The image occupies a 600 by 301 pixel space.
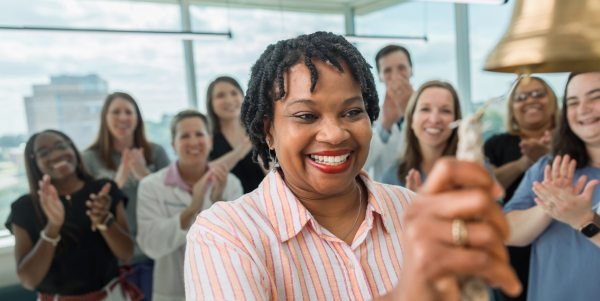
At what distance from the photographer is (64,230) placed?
7.65ft

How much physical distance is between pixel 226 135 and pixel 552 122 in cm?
205

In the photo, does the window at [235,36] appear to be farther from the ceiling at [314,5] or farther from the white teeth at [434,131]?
the white teeth at [434,131]

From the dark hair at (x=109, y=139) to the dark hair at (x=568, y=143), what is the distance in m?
2.43

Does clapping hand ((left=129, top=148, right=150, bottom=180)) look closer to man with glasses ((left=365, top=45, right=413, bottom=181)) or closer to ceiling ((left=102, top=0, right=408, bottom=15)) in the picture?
man with glasses ((left=365, top=45, right=413, bottom=181))

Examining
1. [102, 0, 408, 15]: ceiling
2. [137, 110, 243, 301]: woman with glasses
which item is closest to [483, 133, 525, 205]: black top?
[137, 110, 243, 301]: woman with glasses

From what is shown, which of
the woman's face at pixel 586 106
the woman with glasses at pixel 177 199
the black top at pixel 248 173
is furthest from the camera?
the black top at pixel 248 173

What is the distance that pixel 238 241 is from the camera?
0.90 m

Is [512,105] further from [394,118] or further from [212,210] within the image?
[212,210]

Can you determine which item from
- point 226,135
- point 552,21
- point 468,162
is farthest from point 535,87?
point 468,162

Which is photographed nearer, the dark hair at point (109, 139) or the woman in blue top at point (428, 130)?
the woman in blue top at point (428, 130)

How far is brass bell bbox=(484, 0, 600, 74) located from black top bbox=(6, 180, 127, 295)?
2267 millimetres

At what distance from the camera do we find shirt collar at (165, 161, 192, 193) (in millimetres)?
2561

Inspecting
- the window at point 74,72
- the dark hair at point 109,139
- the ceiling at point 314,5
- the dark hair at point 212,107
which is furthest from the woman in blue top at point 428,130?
the ceiling at point 314,5

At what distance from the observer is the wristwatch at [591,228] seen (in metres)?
1.55
